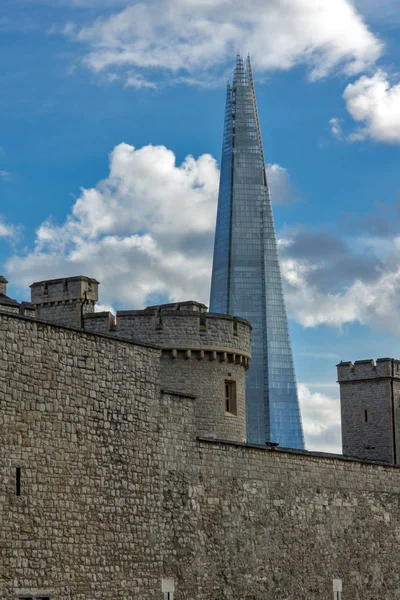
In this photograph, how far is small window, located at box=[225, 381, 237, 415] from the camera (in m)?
37.1

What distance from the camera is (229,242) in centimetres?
17325

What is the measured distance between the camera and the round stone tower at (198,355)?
118 feet

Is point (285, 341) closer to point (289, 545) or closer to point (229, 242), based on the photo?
point (229, 242)

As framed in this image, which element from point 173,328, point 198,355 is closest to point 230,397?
point 198,355

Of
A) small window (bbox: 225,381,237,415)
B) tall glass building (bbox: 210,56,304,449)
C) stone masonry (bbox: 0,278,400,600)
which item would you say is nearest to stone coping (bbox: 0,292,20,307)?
stone masonry (bbox: 0,278,400,600)

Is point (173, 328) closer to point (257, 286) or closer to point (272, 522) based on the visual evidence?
point (272, 522)

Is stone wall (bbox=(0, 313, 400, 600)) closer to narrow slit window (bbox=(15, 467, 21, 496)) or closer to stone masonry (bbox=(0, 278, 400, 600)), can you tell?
stone masonry (bbox=(0, 278, 400, 600))

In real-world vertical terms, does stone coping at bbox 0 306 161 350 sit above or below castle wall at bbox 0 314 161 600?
above

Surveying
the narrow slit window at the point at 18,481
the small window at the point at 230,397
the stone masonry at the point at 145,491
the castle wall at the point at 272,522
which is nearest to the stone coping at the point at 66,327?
the stone masonry at the point at 145,491

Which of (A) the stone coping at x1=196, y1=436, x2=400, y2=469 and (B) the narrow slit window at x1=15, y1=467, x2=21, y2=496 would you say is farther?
(A) the stone coping at x1=196, y1=436, x2=400, y2=469

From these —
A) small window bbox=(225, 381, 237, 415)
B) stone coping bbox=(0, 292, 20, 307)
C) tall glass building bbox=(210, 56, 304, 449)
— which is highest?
tall glass building bbox=(210, 56, 304, 449)

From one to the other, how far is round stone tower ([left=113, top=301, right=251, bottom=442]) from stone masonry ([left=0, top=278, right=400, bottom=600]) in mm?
71

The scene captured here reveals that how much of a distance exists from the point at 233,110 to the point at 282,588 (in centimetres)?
15405

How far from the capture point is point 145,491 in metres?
26.8
